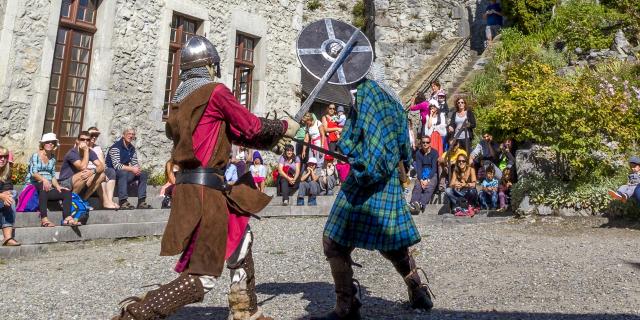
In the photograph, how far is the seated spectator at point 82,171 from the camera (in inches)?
332

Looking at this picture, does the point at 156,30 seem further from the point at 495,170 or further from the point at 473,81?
the point at 473,81

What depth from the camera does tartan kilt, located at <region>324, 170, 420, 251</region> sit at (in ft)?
12.3

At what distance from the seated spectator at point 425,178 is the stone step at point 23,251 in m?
5.95

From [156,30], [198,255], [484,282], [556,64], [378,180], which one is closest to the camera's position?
[198,255]

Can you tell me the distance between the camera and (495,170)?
409 inches

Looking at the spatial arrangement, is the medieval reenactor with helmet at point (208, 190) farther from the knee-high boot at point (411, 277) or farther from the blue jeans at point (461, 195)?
the blue jeans at point (461, 195)

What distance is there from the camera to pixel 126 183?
9.30 meters

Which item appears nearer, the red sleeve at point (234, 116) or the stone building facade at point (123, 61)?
the red sleeve at point (234, 116)

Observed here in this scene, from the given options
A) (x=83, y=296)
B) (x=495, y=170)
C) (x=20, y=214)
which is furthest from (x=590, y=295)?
(x=20, y=214)

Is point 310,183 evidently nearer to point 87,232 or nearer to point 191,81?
point 87,232

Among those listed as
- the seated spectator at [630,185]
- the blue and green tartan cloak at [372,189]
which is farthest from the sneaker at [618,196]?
the blue and green tartan cloak at [372,189]

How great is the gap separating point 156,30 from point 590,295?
32.1 feet

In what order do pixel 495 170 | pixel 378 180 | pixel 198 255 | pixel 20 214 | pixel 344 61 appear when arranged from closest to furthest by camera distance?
pixel 198 255 < pixel 378 180 < pixel 344 61 < pixel 20 214 < pixel 495 170

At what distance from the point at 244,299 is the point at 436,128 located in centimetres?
902
